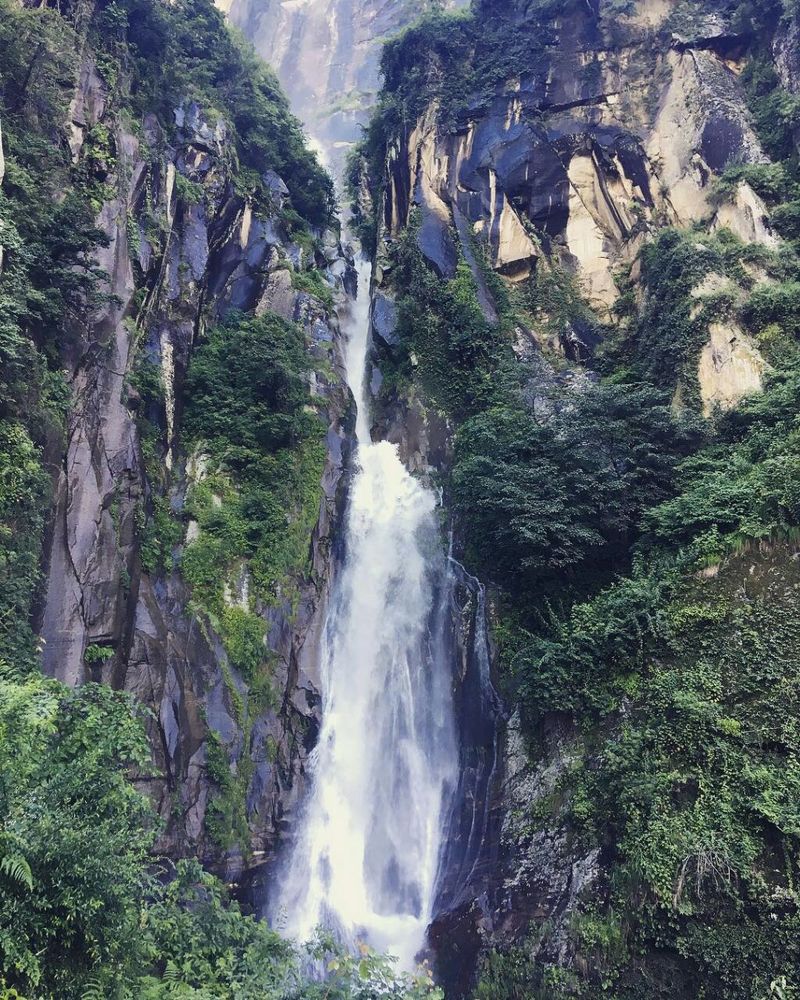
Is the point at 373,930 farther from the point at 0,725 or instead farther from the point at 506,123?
the point at 506,123

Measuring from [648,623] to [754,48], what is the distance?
67.4 ft

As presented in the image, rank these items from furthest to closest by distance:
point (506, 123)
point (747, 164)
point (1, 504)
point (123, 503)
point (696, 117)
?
point (506, 123) < point (696, 117) < point (747, 164) < point (123, 503) < point (1, 504)

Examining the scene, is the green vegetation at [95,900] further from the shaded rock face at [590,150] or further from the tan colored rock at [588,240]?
the tan colored rock at [588,240]

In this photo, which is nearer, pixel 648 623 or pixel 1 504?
pixel 1 504

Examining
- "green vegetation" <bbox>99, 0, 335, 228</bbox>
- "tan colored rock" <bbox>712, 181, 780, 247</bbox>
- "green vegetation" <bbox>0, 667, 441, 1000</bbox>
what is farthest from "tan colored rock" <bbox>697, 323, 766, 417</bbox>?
"green vegetation" <bbox>99, 0, 335, 228</bbox>

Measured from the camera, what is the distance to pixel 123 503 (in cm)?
1188

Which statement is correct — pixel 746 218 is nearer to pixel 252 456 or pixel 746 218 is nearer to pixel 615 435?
pixel 615 435

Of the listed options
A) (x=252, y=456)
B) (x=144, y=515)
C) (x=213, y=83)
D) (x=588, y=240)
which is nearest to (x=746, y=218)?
(x=588, y=240)

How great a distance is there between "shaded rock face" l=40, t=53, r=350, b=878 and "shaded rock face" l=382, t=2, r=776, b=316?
8218 millimetres

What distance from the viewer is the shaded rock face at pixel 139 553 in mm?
A: 10469

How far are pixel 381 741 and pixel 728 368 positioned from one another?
11384 mm

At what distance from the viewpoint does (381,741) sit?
13.3 metres

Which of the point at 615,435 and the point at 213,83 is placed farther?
the point at 213,83

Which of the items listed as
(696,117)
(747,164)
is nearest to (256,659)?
(747,164)
